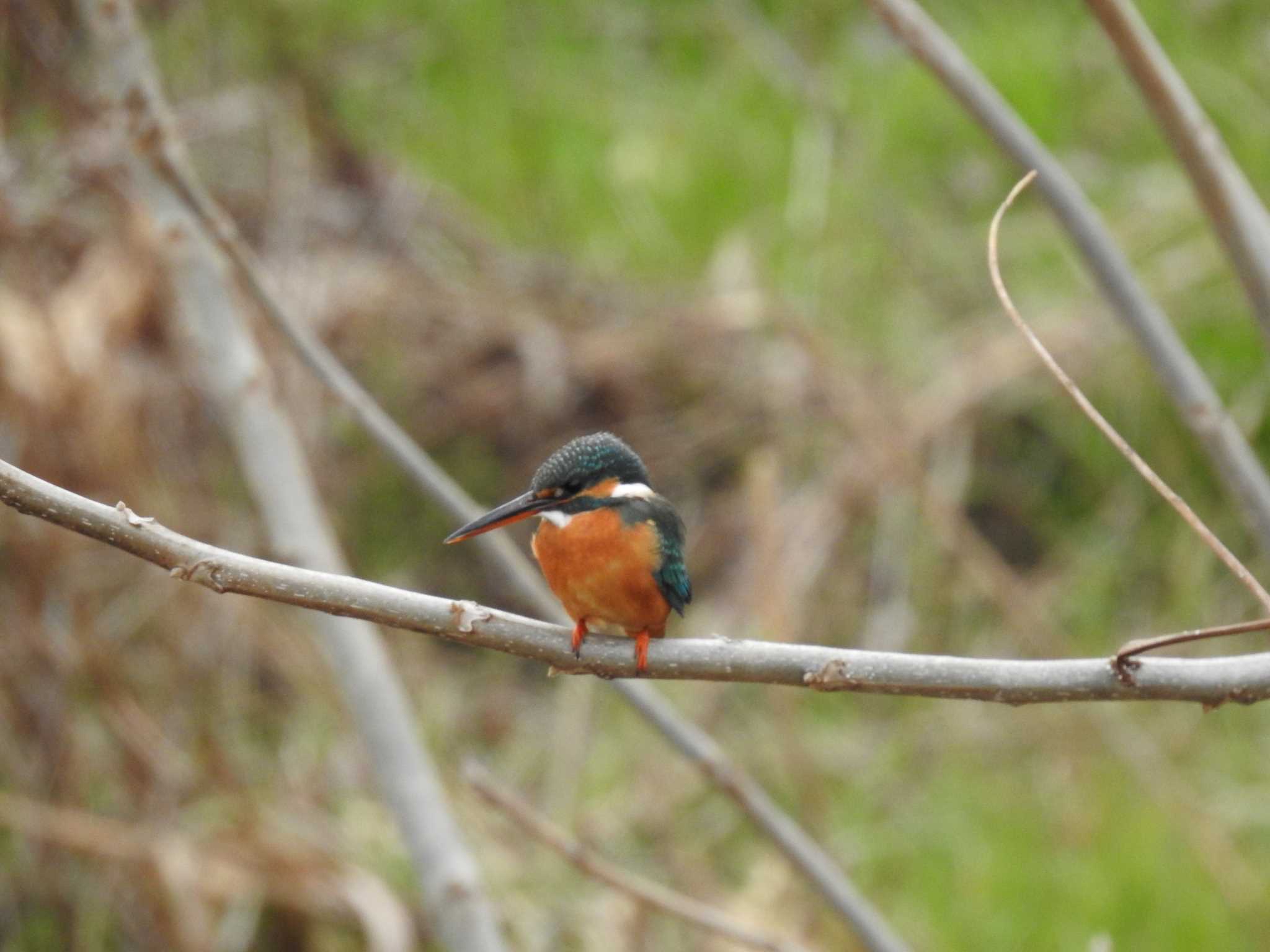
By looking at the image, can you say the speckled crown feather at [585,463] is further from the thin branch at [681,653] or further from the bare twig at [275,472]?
the thin branch at [681,653]

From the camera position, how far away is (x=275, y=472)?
204cm

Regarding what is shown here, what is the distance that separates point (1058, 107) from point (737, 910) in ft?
12.0

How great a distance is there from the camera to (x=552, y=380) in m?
5.03

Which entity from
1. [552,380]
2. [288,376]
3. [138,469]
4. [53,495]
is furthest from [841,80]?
[53,495]

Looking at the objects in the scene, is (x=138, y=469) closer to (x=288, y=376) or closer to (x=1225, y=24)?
(x=288, y=376)

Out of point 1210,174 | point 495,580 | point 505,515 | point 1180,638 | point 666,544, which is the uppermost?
point 495,580

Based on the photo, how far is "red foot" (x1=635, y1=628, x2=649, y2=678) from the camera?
4.21 feet

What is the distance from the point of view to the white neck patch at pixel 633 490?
184cm

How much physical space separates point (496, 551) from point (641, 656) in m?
0.63

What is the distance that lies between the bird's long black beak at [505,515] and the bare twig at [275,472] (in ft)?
1.09

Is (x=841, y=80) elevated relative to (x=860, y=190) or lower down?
elevated

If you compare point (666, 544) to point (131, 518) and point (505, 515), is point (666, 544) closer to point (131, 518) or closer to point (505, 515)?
point (505, 515)

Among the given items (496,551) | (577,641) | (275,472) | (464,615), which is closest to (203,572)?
(464,615)

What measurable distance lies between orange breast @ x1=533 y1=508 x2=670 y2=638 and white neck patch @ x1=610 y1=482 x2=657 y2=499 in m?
0.03
